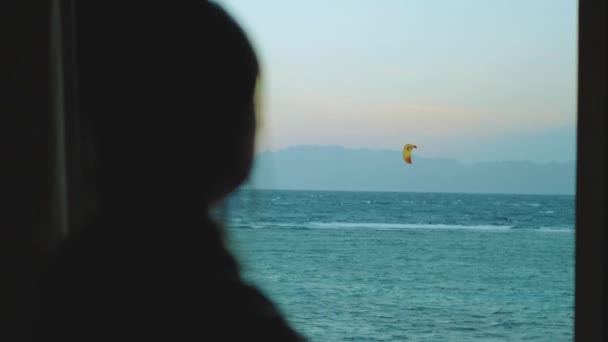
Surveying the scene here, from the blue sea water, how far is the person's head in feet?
36.2

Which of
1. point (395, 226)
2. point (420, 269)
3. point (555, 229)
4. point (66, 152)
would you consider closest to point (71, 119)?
point (66, 152)

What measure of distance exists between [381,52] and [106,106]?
3616cm

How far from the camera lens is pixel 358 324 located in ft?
57.7

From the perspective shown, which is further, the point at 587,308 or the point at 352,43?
the point at 352,43

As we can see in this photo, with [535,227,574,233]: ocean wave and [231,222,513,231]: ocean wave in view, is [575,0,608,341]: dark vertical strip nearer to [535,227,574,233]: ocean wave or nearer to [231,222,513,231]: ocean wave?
[231,222,513,231]: ocean wave

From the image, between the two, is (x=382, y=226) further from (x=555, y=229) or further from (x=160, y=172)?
(x=160, y=172)

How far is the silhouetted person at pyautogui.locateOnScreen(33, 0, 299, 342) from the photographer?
335 mm

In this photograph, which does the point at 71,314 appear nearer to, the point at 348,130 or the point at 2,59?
the point at 2,59

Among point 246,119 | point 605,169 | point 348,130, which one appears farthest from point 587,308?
point 348,130

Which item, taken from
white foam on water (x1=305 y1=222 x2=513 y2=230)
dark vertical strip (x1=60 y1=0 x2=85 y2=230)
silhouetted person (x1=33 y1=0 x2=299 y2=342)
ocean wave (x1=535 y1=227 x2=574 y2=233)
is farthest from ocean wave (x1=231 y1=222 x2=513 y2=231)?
silhouetted person (x1=33 y1=0 x2=299 y2=342)

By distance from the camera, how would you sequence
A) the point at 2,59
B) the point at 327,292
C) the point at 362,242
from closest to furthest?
the point at 2,59
the point at 327,292
the point at 362,242

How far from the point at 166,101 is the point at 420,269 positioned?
23.9 m

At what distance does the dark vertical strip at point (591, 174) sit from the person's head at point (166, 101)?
493 mm

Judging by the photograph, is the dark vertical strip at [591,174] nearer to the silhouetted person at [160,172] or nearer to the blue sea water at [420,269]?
the silhouetted person at [160,172]
